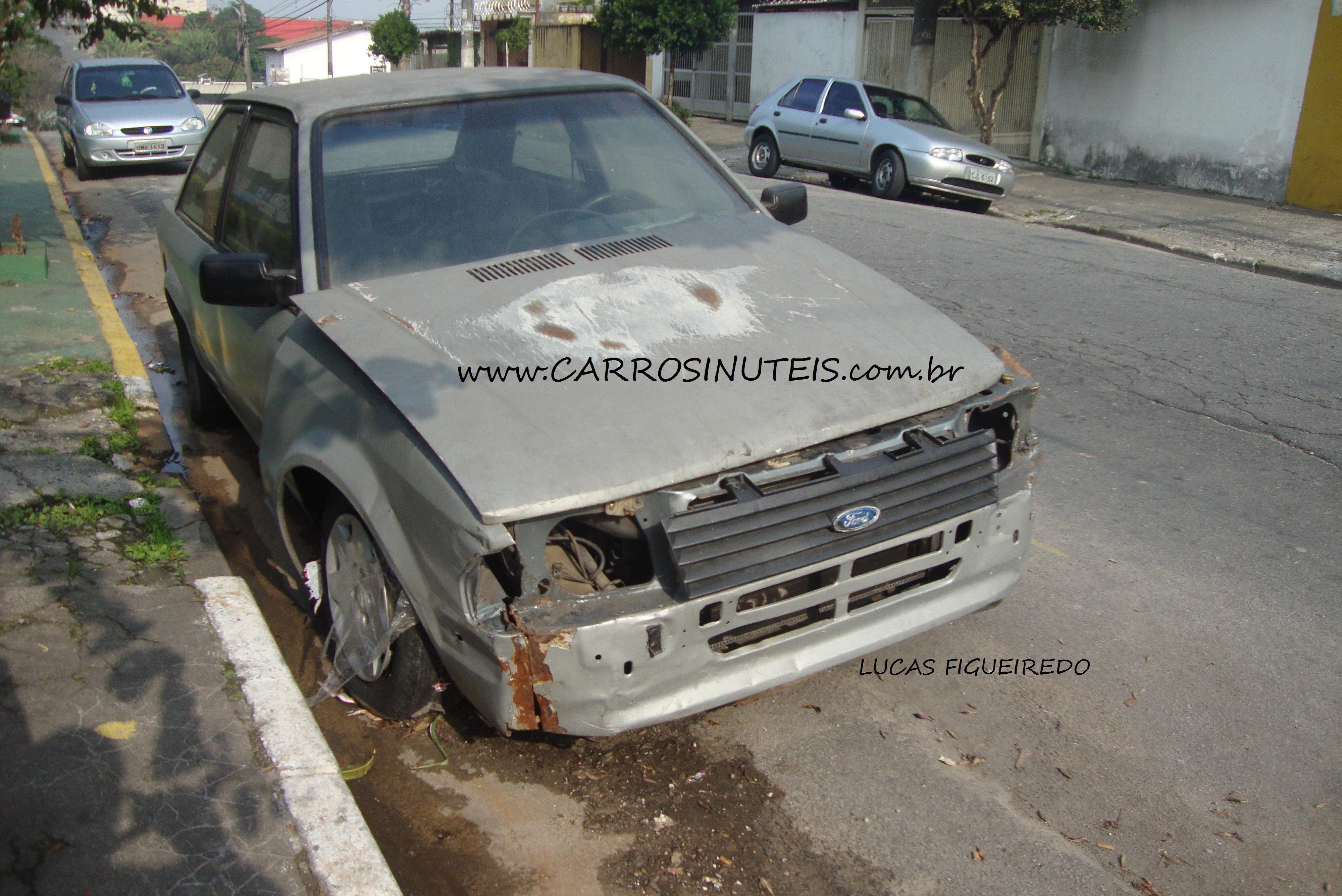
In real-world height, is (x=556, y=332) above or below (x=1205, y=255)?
above

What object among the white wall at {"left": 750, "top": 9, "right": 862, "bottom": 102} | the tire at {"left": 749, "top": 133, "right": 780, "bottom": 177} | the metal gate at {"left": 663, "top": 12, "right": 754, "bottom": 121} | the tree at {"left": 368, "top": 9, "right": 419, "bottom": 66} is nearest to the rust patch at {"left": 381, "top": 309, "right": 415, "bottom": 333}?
the tire at {"left": 749, "top": 133, "right": 780, "bottom": 177}

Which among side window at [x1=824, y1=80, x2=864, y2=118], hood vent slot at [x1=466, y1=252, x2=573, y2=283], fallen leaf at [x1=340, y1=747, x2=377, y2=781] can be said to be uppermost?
side window at [x1=824, y1=80, x2=864, y2=118]

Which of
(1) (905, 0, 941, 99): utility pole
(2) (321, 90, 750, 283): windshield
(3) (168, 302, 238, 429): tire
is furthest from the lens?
(1) (905, 0, 941, 99): utility pole

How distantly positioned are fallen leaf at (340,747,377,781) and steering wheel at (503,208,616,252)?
5.73 feet

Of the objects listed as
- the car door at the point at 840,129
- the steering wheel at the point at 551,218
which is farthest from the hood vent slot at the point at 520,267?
the car door at the point at 840,129

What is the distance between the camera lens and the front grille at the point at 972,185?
13.6m

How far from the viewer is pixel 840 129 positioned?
15.0 meters

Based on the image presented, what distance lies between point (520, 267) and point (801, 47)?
23113mm

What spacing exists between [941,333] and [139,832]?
8.77 ft

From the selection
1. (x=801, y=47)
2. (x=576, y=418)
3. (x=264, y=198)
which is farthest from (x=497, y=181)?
(x=801, y=47)

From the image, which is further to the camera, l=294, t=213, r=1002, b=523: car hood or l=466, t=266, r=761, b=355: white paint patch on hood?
l=466, t=266, r=761, b=355: white paint patch on hood

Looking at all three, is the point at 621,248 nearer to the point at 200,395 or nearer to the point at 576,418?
the point at 576,418

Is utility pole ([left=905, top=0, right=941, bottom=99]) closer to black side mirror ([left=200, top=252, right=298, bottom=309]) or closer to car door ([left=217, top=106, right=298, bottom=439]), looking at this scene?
car door ([left=217, top=106, right=298, bottom=439])

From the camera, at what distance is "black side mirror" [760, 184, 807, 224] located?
462cm
